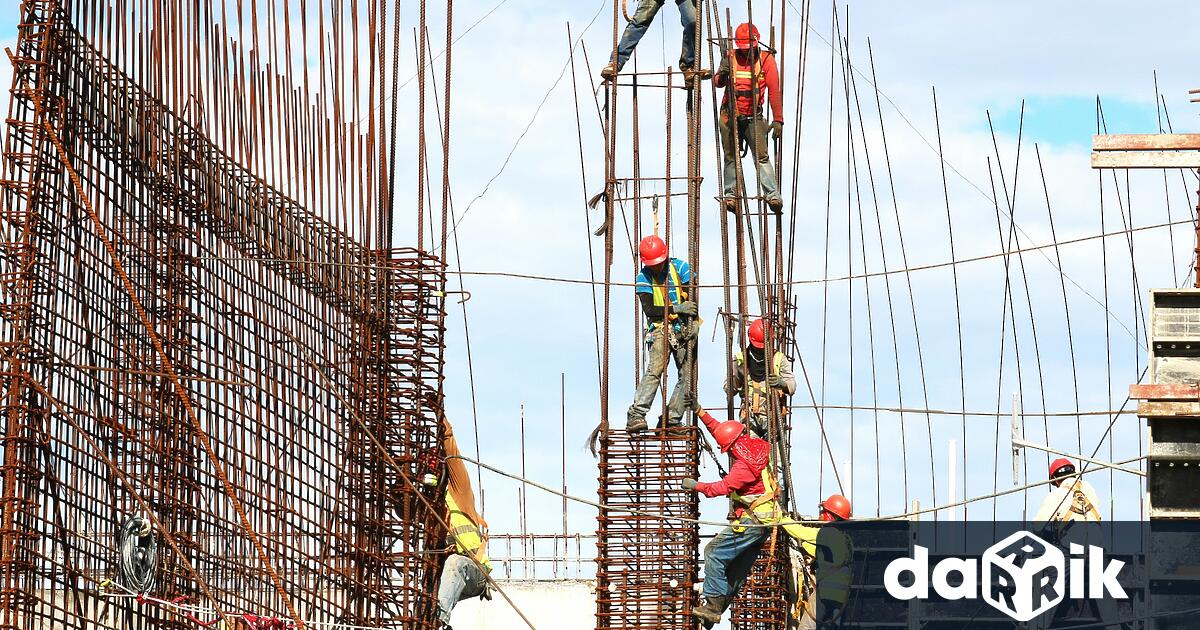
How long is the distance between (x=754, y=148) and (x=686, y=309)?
2.75 meters

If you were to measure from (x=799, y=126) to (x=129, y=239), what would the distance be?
8.22m

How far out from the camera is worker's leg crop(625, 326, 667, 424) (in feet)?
72.5

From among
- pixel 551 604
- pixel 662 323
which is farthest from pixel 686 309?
pixel 551 604

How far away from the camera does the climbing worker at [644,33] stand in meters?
22.9

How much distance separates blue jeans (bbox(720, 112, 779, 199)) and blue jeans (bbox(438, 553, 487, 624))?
5224 millimetres

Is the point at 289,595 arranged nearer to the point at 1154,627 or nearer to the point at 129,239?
the point at 129,239

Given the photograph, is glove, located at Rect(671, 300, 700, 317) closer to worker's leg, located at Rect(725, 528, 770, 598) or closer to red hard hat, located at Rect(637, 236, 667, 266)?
red hard hat, located at Rect(637, 236, 667, 266)

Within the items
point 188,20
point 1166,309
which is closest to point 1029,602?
point 1166,309

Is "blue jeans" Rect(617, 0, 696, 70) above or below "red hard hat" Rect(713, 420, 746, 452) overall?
above

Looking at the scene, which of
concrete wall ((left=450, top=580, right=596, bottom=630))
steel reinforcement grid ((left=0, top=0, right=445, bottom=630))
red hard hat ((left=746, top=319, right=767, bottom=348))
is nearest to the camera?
steel reinforcement grid ((left=0, top=0, right=445, bottom=630))

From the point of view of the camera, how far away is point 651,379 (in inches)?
872

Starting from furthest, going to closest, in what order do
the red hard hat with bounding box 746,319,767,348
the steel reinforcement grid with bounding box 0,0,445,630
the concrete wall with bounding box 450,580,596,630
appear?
the concrete wall with bounding box 450,580,596,630
the red hard hat with bounding box 746,319,767,348
the steel reinforcement grid with bounding box 0,0,445,630

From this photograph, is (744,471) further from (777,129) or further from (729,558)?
(777,129)

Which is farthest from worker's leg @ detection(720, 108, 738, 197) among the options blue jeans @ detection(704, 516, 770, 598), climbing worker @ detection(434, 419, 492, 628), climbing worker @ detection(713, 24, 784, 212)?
blue jeans @ detection(704, 516, 770, 598)
